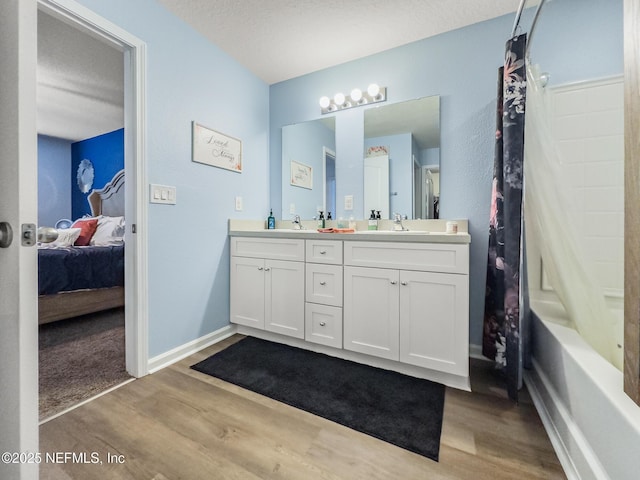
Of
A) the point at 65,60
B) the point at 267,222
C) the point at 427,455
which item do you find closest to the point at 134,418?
the point at 427,455

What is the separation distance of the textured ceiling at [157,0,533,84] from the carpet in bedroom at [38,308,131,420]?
231cm

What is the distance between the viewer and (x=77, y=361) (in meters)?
1.87

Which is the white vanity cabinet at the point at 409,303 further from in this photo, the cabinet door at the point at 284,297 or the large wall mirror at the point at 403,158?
the large wall mirror at the point at 403,158

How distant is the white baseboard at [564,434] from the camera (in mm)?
925

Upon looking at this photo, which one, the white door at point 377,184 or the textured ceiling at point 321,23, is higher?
the textured ceiling at point 321,23

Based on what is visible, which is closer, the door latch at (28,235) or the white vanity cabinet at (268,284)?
the door latch at (28,235)

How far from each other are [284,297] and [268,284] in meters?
0.17

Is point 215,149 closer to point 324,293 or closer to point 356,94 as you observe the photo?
point 356,94

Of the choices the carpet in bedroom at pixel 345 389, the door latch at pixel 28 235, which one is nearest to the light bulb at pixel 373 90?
the carpet in bedroom at pixel 345 389

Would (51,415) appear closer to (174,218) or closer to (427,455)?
(174,218)

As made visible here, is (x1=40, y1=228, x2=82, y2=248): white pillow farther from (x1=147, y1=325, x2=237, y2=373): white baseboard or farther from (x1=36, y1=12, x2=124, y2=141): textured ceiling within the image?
(x1=147, y1=325, x2=237, y2=373): white baseboard

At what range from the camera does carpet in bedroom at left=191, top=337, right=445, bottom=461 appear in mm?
1271

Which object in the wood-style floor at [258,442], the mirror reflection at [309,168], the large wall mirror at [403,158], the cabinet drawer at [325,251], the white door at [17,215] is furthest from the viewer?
the mirror reflection at [309,168]

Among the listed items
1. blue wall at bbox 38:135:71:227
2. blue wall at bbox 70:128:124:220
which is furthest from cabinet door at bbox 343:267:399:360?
blue wall at bbox 38:135:71:227
